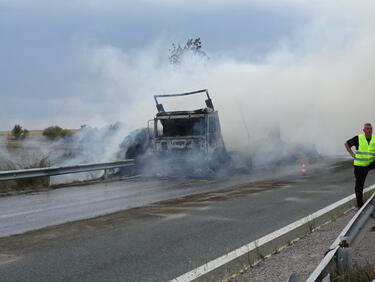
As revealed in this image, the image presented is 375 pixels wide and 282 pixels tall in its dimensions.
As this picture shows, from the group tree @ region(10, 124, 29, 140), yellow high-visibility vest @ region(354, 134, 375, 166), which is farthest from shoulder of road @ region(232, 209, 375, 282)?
tree @ region(10, 124, 29, 140)

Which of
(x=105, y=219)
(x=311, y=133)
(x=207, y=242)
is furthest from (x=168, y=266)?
(x=311, y=133)

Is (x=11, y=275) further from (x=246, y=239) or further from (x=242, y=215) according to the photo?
(x=242, y=215)

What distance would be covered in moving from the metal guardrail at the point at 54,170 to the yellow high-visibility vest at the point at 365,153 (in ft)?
31.6

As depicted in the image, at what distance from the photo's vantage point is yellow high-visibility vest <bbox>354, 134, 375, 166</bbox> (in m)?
9.15

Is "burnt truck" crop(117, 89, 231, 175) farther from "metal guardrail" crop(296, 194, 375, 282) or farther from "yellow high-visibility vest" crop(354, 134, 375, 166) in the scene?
"metal guardrail" crop(296, 194, 375, 282)

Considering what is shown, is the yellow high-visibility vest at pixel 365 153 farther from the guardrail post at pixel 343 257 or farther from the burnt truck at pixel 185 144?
the burnt truck at pixel 185 144

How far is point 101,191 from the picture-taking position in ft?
45.9

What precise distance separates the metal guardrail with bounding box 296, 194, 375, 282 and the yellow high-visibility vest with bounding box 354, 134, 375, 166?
3.37 m

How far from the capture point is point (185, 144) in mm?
17844

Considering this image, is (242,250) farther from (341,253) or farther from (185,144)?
(185,144)

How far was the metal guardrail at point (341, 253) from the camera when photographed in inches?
146

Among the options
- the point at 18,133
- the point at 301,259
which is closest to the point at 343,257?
the point at 301,259

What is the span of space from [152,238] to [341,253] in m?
3.36

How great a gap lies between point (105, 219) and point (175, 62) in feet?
53.8
